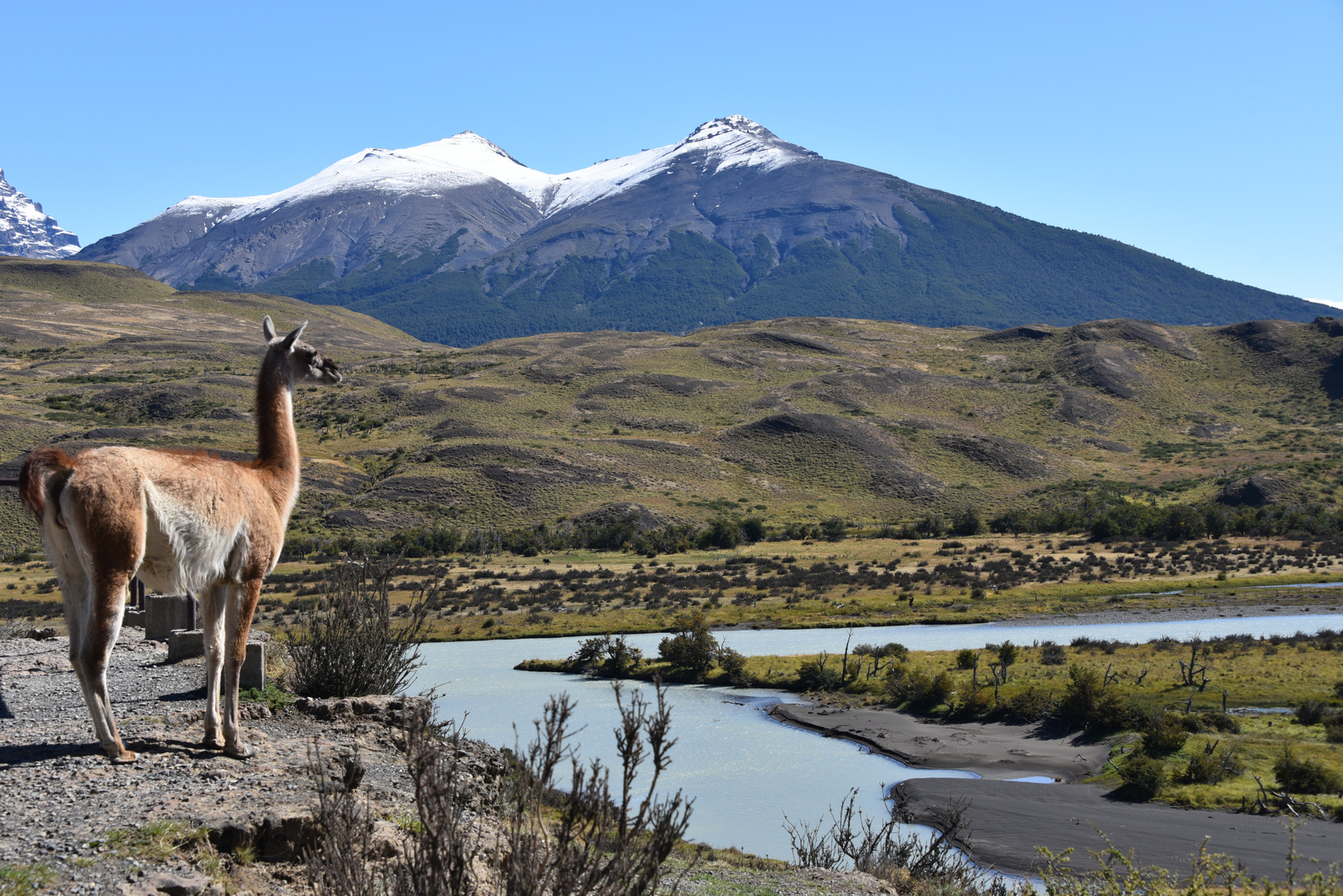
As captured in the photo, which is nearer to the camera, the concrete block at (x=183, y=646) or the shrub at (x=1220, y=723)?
the concrete block at (x=183, y=646)

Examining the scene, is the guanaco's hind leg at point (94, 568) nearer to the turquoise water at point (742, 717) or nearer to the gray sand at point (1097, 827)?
the turquoise water at point (742, 717)

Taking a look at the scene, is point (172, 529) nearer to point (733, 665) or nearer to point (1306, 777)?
point (1306, 777)

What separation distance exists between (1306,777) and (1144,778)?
285cm

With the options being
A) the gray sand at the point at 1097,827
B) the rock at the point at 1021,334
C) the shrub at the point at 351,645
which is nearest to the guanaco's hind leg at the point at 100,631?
the shrub at the point at 351,645

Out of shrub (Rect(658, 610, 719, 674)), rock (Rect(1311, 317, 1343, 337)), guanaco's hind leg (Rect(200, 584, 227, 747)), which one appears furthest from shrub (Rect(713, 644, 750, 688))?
rock (Rect(1311, 317, 1343, 337))

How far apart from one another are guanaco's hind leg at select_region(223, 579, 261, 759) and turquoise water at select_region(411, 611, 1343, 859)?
15.2 ft

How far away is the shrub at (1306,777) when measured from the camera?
19.2 m

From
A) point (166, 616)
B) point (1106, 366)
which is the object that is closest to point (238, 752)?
point (166, 616)

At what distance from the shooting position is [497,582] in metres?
54.2

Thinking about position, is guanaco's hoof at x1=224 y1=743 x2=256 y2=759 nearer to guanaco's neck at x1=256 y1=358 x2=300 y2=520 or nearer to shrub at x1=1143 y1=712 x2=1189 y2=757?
guanaco's neck at x1=256 y1=358 x2=300 y2=520

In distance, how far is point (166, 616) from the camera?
14109mm

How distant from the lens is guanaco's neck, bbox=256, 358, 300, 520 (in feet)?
25.9

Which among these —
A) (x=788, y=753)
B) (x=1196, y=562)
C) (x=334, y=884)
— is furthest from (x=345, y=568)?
(x=1196, y=562)

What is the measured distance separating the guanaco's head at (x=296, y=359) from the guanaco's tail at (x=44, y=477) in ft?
6.61
